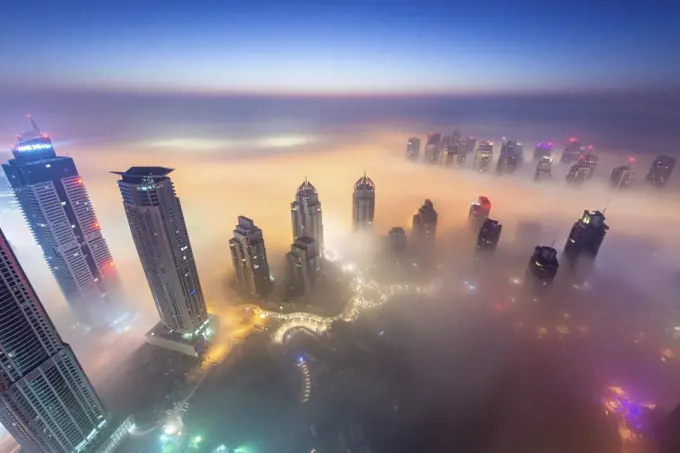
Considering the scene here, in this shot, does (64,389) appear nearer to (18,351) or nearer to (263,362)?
(18,351)

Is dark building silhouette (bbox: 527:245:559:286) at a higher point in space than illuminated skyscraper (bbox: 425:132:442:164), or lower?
lower

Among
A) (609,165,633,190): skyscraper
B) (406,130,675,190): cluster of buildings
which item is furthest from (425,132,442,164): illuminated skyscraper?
(609,165,633,190): skyscraper

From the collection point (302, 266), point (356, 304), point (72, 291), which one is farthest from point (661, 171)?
Answer: point (72, 291)

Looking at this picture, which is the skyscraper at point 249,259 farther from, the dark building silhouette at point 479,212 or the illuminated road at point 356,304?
the dark building silhouette at point 479,212

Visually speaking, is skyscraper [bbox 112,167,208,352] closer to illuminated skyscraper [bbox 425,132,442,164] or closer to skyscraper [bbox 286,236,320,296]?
skyscraper [bbox 286,236,320,296]

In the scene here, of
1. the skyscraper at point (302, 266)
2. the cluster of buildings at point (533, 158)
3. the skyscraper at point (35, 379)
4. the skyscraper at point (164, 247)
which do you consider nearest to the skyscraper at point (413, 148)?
the cluster of buildings at point (533, 158)

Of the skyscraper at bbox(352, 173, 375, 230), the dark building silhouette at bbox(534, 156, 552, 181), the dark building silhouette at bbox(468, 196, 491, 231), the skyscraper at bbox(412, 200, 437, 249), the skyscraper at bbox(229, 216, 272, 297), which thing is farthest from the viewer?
the dark building silhouette at bbox(534, 156, 552, 181)

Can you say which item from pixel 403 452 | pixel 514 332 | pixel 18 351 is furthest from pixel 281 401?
pixel 514 332
